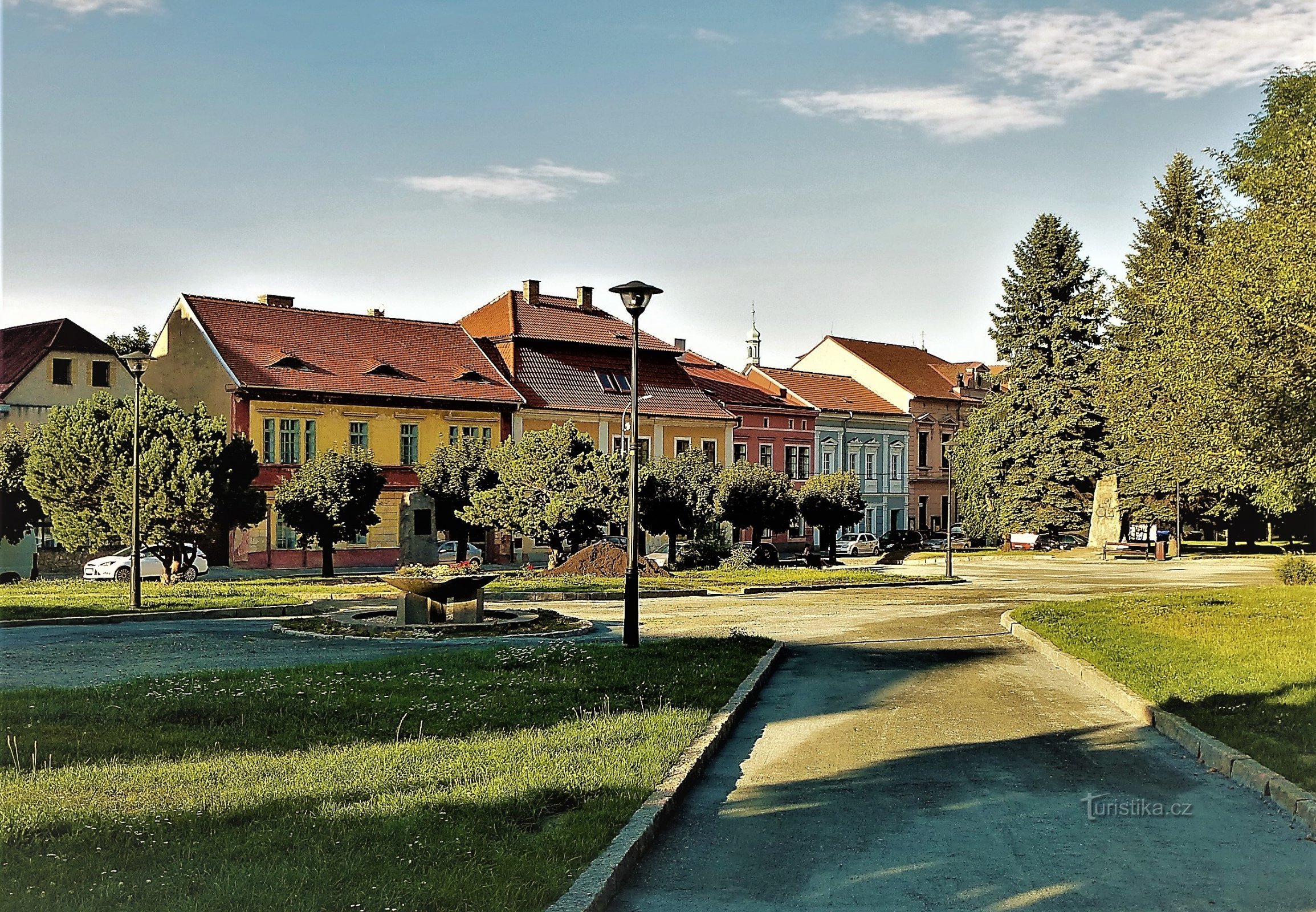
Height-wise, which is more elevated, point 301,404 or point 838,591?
point 301,404

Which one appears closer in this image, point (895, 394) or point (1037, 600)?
point (1037, 600)

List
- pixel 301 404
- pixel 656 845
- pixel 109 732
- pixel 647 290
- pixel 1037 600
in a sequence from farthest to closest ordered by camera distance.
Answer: pixel 301 404 < pixel 1037 600 < pixel 647 290 < pixel 109 732 < pixel 656 845

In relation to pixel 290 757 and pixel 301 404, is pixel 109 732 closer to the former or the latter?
pixel 290 757

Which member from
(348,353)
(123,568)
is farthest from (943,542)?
(123,568)

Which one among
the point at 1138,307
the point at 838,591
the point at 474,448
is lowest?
the point at 838,591

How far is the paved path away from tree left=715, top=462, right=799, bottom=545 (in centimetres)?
3294

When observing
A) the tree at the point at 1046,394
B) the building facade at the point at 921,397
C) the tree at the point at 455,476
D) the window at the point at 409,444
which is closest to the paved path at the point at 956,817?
the tree at the point at 455,476

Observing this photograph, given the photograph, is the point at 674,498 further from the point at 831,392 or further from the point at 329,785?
the point at 831,392

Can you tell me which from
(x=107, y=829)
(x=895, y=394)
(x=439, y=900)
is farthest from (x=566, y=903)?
(x=895, y=394)

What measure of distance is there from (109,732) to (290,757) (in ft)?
6.01

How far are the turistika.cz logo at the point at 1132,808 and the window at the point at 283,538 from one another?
42.5m

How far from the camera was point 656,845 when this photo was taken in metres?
7.61

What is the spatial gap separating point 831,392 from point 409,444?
108 ft

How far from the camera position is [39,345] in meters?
52.5
